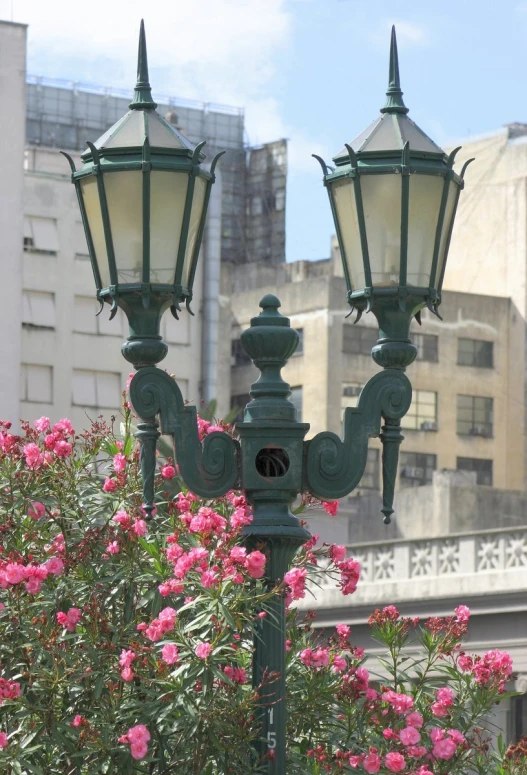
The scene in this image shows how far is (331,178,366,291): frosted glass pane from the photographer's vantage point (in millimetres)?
8711

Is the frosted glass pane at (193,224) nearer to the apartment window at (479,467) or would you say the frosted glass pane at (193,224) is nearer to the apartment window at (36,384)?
the apartment window at (36,384)

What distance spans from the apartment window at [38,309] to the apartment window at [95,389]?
171cm

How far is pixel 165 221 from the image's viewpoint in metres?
8.56

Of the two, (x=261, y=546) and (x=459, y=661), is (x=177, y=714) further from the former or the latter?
(x=459, y=661)

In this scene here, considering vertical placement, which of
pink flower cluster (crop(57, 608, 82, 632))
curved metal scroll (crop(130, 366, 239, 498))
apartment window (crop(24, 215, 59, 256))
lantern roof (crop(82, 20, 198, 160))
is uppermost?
apartment window (crop(24, 215, 59, 256))

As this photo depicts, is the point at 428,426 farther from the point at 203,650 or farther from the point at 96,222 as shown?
the point at 96,222

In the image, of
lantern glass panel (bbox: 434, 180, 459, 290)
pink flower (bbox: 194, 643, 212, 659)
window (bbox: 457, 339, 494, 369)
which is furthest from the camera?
window (bbox: 457, 339, 494, 369)

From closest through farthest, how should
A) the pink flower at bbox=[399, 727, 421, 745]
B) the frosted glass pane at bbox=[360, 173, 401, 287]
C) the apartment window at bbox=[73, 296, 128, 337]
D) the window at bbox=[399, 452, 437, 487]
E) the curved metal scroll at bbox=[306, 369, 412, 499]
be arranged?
the curved metal scroll at bbox=[306, 369, 412, 499]
the frosted glass pane at bbox=[360, 173, 401, 287]
the pink flower at bbox=[399, 727, 421, 745]
the apartment window at bbox=[73, 296, 128, 337]
the window at bbox=[399, 452, 437, 487]

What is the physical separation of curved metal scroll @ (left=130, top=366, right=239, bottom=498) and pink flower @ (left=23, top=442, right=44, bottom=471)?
285 centimetres

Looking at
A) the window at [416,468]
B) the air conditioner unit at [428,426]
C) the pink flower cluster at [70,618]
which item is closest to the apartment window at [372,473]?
the window at [416,468]

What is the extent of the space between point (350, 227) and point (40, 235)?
51.9 meters

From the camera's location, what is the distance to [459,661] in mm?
10773

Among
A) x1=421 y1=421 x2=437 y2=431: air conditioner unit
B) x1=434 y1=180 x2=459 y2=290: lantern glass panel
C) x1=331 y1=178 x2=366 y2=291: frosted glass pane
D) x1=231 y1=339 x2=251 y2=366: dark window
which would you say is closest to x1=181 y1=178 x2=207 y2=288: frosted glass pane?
x1=331 y1=178 x2=366 y2=291: frosted glass pane

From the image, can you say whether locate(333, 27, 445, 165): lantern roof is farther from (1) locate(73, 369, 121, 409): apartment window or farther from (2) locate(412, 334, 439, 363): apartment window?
(2) locate(412, 334, 439, 363): apartment window
